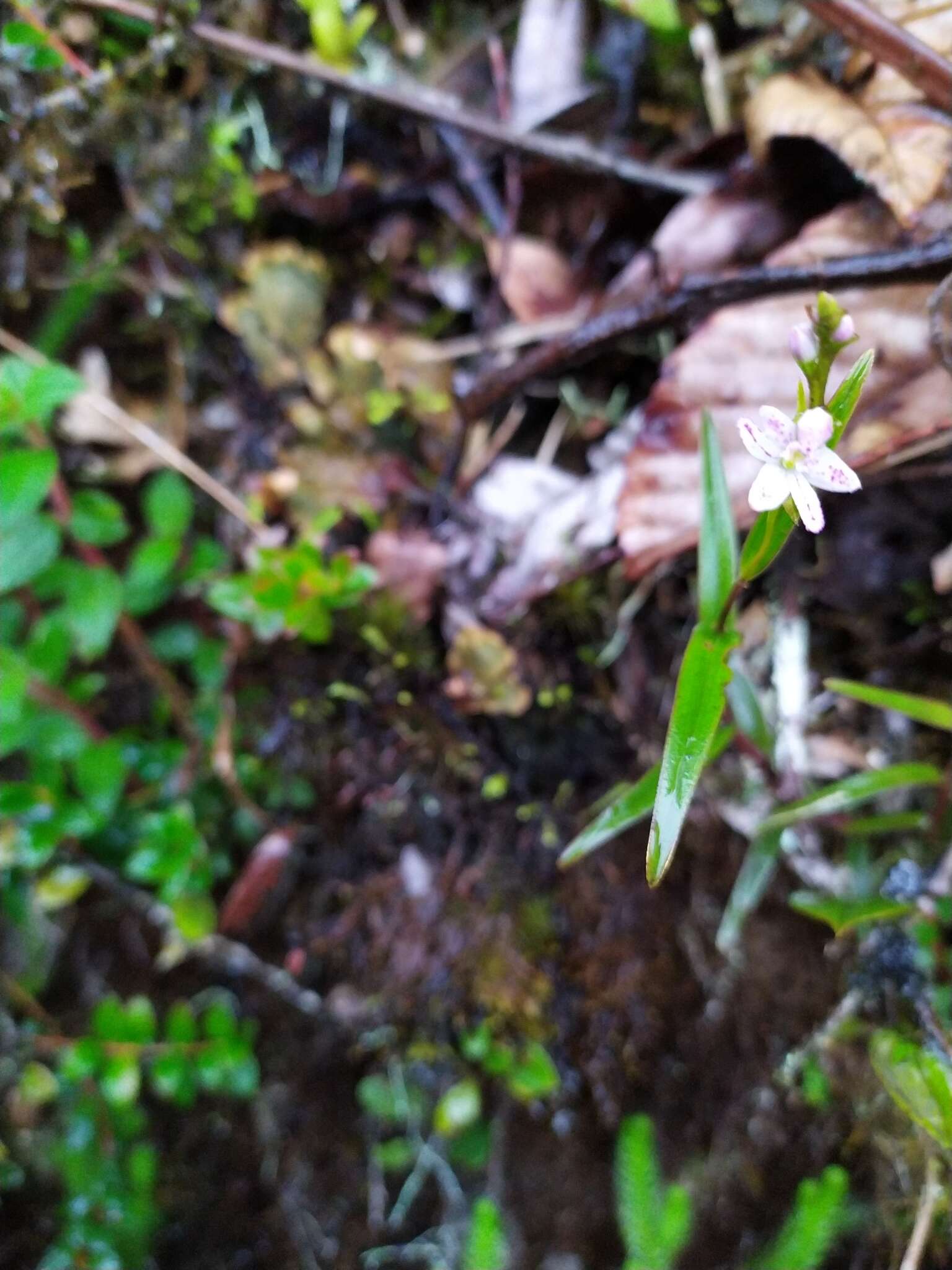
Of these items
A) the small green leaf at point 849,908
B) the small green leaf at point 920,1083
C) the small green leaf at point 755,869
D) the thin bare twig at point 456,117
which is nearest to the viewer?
the small green leaf at point 920,1083

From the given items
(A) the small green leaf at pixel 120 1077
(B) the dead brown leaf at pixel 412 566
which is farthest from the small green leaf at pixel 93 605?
(A) the small green leaf at pixel 120 1077

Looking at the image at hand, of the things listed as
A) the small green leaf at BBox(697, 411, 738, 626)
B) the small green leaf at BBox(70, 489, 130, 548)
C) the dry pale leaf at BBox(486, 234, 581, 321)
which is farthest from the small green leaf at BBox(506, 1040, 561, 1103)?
the dry pale leaf at BBox(486, 234, 581, 321)

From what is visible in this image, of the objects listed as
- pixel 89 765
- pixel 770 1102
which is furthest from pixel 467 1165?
pixel 89 765

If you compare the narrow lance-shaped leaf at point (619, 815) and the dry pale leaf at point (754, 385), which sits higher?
the dry pale leaf at point (754, 385)

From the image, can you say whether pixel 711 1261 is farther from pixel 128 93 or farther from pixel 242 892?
pixel 128 93

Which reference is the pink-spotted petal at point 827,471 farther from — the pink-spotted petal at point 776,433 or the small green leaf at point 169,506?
the small green leaf at point 169,506

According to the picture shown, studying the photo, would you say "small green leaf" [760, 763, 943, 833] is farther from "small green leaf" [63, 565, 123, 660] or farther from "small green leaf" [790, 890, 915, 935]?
"small green leaf" [63, 565, 123, 660]
